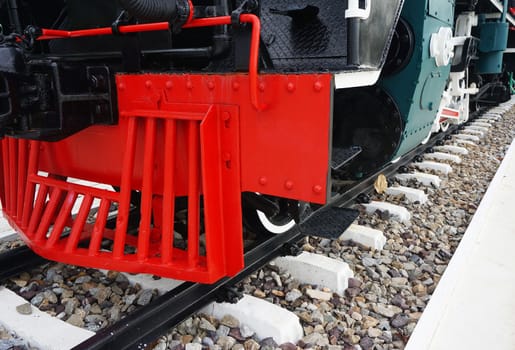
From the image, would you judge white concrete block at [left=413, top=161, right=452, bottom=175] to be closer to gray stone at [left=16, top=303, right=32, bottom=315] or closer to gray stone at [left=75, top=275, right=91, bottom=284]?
gray stone at [left=75, top=275, right=91, bottom=284]

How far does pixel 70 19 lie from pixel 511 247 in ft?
9.12

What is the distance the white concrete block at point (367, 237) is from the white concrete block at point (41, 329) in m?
1.65

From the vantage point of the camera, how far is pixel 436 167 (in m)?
4.57

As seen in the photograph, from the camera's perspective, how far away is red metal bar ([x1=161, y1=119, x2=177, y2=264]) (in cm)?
180

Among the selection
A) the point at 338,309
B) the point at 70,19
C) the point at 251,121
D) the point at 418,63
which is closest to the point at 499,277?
the point at 338,309

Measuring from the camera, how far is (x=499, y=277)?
7.61 feet

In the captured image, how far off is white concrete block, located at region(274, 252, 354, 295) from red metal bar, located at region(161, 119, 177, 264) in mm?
807

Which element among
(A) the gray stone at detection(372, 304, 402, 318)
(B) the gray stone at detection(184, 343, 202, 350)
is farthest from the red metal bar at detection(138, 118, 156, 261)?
(A) the gray stone at detection(372, 304, 402, 318)

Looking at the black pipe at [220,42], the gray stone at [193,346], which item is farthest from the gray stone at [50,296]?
the black pipe at [220,42]

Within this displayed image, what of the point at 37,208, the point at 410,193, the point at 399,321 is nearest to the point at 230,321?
the point at 399,321

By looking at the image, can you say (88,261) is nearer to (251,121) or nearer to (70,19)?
(251,121)

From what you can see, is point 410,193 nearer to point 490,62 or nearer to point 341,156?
point 341,156

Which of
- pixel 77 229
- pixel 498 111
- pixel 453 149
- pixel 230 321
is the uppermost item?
pixel 77 229

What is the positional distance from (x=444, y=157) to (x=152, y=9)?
171 inches
